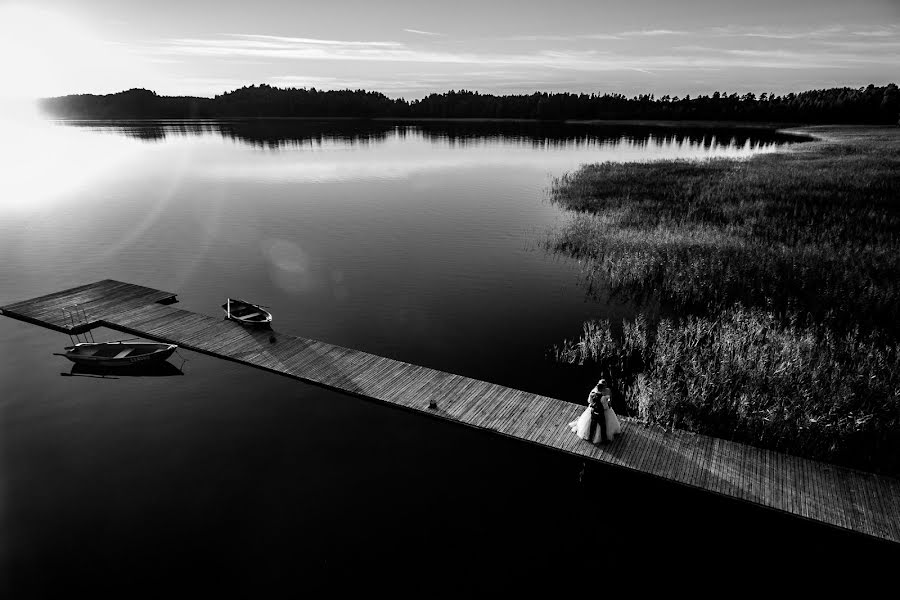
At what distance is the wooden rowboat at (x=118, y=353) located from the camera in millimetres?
23922

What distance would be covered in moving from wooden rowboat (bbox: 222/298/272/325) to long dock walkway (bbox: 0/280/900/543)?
56cm

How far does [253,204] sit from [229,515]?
173 ft

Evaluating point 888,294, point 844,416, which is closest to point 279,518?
point 844,416

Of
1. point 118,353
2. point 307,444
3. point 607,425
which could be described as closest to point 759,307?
point 607,425

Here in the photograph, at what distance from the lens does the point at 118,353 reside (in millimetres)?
24188

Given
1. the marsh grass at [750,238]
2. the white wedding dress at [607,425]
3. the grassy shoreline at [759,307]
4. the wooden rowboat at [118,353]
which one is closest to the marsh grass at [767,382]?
the grassy shoreline at [759,307]

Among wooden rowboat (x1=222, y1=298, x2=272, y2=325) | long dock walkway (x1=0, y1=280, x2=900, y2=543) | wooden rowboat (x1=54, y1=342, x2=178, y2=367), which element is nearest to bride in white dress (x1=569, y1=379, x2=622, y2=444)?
long dock walkway (x1=0, y1=280, x2=900, y2=543)

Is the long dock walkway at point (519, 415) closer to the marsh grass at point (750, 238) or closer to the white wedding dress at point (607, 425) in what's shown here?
the white wedding dress at point (607, 425)

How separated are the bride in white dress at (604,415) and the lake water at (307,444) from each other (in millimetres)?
1219

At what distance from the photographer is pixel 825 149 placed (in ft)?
289

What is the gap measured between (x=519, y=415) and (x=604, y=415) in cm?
345

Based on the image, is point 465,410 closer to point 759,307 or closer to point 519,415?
point 519,415

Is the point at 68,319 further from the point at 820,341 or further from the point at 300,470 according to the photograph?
the point at 820,341

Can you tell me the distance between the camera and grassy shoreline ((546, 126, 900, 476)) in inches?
728
